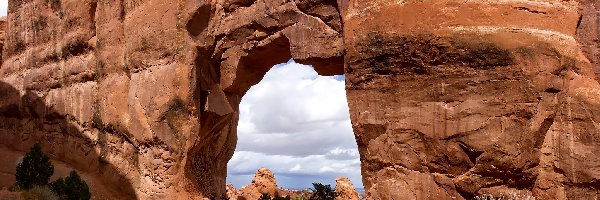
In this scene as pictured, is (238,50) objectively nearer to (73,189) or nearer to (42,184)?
(73,189)

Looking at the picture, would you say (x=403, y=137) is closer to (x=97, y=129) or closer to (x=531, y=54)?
(x=531, y=54)

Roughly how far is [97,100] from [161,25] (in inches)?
A: 163

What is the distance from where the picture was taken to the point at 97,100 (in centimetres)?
1947

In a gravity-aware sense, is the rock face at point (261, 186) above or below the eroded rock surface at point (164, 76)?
below

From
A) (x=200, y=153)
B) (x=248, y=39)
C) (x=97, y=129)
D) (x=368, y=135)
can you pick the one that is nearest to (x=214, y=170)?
(x=200, y=153)

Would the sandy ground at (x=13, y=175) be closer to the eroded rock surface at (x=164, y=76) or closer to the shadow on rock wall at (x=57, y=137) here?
the shadow on rock wall at (x=57, y=137)

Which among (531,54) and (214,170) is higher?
(531,54)

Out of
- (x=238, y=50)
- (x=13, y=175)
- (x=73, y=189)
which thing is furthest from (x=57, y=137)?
(x=238, y=50)

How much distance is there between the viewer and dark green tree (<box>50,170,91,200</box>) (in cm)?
1641

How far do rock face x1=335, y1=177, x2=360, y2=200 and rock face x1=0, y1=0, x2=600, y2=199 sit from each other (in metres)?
9.49

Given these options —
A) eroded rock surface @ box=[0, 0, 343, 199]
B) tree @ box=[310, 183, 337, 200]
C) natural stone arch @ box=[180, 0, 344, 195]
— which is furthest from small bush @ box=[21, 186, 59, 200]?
tree @ box=[310, 183, 337, 200]

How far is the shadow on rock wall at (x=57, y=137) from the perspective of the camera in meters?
18.5

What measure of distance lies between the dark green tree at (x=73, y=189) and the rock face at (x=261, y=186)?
1357cm

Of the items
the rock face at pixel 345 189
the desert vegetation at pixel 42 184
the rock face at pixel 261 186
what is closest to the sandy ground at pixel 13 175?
the desert vegetation at pixel 42 184
